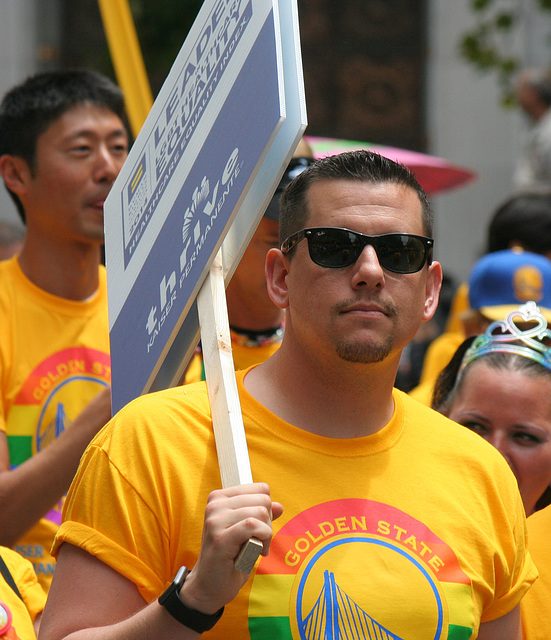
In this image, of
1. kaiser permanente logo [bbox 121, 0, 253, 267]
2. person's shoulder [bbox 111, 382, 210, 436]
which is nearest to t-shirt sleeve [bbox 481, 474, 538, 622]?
person's shoulder [bbox 111, 382, 210, 436]

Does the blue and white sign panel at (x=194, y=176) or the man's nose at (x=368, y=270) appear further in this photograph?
the man's nose at (x=368, y=270)

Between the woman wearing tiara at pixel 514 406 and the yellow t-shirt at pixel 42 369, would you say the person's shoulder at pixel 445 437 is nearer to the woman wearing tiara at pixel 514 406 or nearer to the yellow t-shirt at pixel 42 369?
the woman wearing tiara at pixel 514 406

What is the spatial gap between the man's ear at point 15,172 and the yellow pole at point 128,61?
17.2 inches

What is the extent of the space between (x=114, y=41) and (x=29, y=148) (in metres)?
0.46

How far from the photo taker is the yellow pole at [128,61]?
333cm

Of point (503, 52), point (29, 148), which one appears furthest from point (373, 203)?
point (503, 52)

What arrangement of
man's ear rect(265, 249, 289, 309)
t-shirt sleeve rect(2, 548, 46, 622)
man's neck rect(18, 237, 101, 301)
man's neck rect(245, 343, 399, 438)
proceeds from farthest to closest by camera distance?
man's neck rect(18, 237, 101, 301), t-shirt sleeve rect(2, 548, 46, 622), man's ear rect(265, 249, 289, 309), man's neck rect(245, 343, 399, 438)

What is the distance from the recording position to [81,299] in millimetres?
3482

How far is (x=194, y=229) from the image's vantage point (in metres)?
2.06

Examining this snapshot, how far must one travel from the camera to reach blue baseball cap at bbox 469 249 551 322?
14.1 ft

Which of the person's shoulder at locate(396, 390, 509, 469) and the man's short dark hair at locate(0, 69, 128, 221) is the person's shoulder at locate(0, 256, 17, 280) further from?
the person's shoulder at locate(396, 390, 509, 469)

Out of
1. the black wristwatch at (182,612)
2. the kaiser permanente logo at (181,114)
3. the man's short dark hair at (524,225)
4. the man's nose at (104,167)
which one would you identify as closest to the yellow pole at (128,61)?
the man's nose at (104,167)

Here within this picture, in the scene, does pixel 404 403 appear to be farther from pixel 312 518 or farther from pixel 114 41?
pixel 114 41

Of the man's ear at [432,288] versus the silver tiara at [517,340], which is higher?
the man's ear at [432,288]
